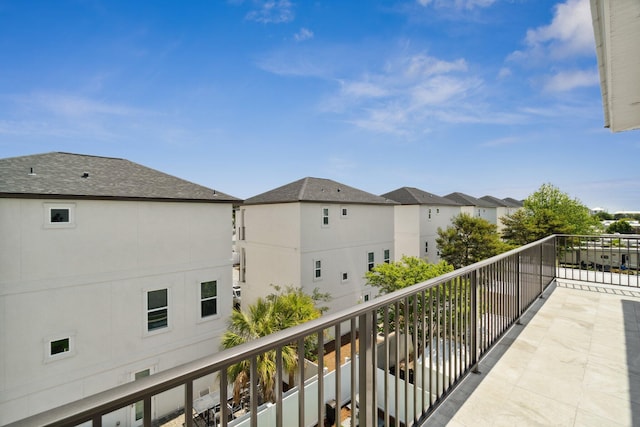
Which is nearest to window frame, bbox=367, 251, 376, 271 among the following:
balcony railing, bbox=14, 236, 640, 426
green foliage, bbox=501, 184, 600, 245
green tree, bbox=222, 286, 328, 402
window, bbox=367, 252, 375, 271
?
window, bbox=367, 252, 375, 271

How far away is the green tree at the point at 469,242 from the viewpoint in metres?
19.3

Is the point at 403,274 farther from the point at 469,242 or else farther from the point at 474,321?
the point at 469,242

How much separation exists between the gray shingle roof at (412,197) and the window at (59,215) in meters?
18.9

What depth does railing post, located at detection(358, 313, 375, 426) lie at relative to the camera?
1.50 meters

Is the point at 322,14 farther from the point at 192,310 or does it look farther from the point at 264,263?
the point at 264,263

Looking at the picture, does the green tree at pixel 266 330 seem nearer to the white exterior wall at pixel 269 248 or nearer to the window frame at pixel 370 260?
the white exterior wall at pixel 269 248

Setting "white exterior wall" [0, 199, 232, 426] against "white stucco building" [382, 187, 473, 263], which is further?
"white stucco building" [382, 187, 473, 263]

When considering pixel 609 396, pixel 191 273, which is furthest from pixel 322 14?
pixel 609 396

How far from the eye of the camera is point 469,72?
895cm

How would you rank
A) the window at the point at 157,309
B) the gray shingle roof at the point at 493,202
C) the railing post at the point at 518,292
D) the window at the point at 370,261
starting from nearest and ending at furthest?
the railing post at the point at 518,292
the window at the point at 157,309
the window at the point at 370,261
the gray shingle roof at the point at 493,202

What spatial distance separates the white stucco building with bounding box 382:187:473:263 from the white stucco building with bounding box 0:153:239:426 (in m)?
15.0

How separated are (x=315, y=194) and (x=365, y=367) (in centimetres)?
1300

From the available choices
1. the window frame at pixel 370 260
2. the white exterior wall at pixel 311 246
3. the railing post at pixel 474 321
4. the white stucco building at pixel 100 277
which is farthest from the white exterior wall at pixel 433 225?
the railing post at pixel 474 321

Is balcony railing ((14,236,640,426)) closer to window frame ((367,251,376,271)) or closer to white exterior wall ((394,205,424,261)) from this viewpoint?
window frame ((367,251,376,271))
